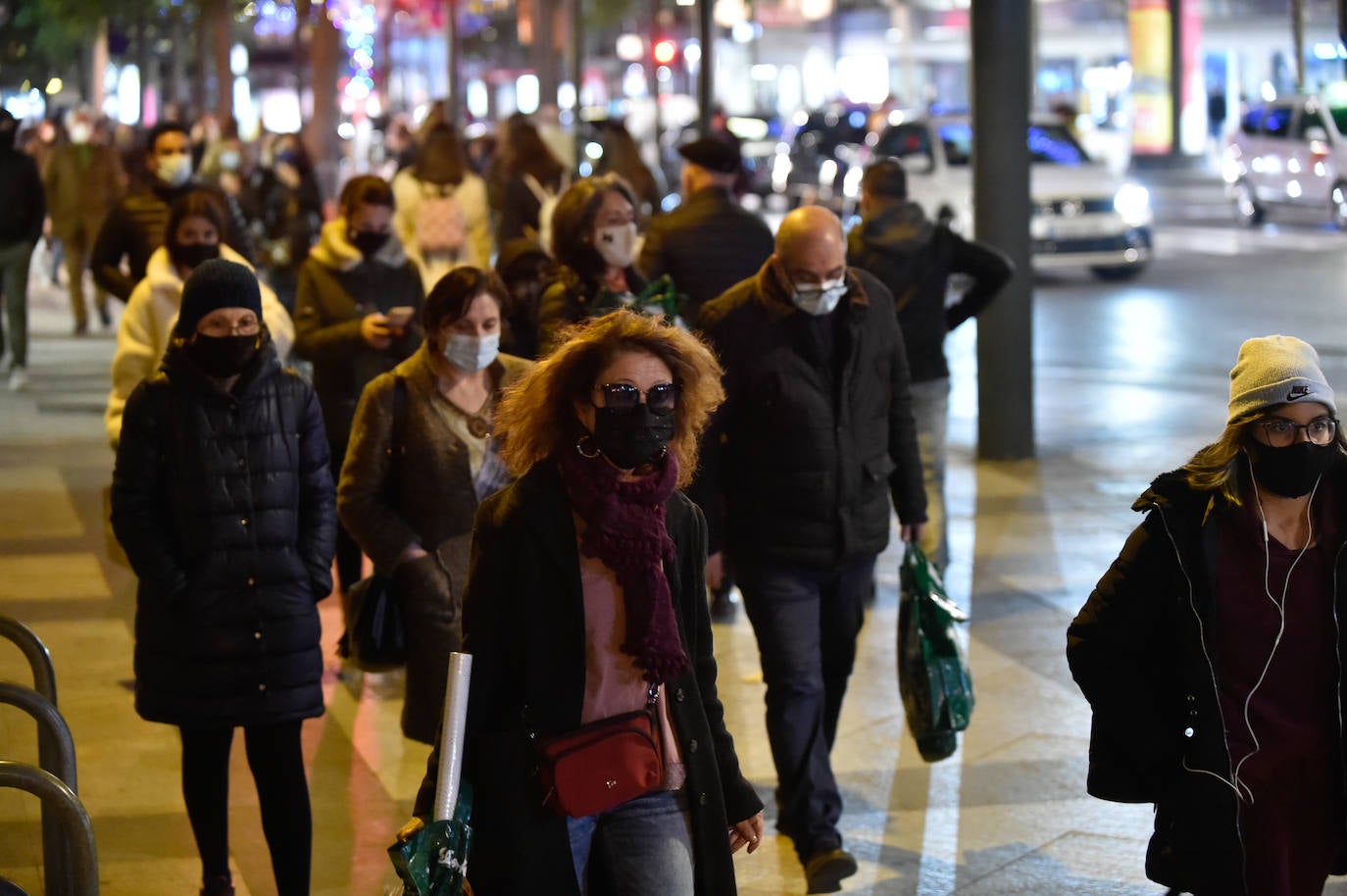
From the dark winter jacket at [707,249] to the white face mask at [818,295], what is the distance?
280 cm

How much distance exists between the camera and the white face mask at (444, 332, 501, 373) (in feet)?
18.9

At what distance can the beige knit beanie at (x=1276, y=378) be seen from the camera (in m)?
4.20

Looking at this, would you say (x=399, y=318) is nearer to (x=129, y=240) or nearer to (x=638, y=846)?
(x=129, y=240)

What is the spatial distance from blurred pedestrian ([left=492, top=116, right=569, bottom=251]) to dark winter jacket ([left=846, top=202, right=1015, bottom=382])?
4661 millimetres

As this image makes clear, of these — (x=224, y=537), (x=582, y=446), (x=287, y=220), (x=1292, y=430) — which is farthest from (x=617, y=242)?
(x=287, y=220)

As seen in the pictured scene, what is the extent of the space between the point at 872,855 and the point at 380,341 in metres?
2.67

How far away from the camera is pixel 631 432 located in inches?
157

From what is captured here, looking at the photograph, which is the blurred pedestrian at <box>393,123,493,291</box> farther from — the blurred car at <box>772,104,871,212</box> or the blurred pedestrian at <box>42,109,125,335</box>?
the blurred car at <box>772,104,871,212</box>

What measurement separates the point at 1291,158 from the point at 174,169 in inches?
916

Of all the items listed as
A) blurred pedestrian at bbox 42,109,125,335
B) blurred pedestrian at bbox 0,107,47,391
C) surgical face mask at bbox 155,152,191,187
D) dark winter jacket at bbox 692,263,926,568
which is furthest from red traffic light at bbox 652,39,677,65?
dark winter jacket at bbox 692,263,926,568

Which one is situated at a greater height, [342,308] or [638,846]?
[342,308]

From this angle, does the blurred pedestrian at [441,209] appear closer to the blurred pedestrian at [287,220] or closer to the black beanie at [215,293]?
the blurred pedestrian at [287,220]

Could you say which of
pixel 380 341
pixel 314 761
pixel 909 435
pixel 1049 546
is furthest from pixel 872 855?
pixel 1049 546

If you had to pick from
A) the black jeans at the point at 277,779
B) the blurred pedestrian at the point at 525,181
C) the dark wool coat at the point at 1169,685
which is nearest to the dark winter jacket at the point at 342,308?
the black jeans at the point at 277,779
